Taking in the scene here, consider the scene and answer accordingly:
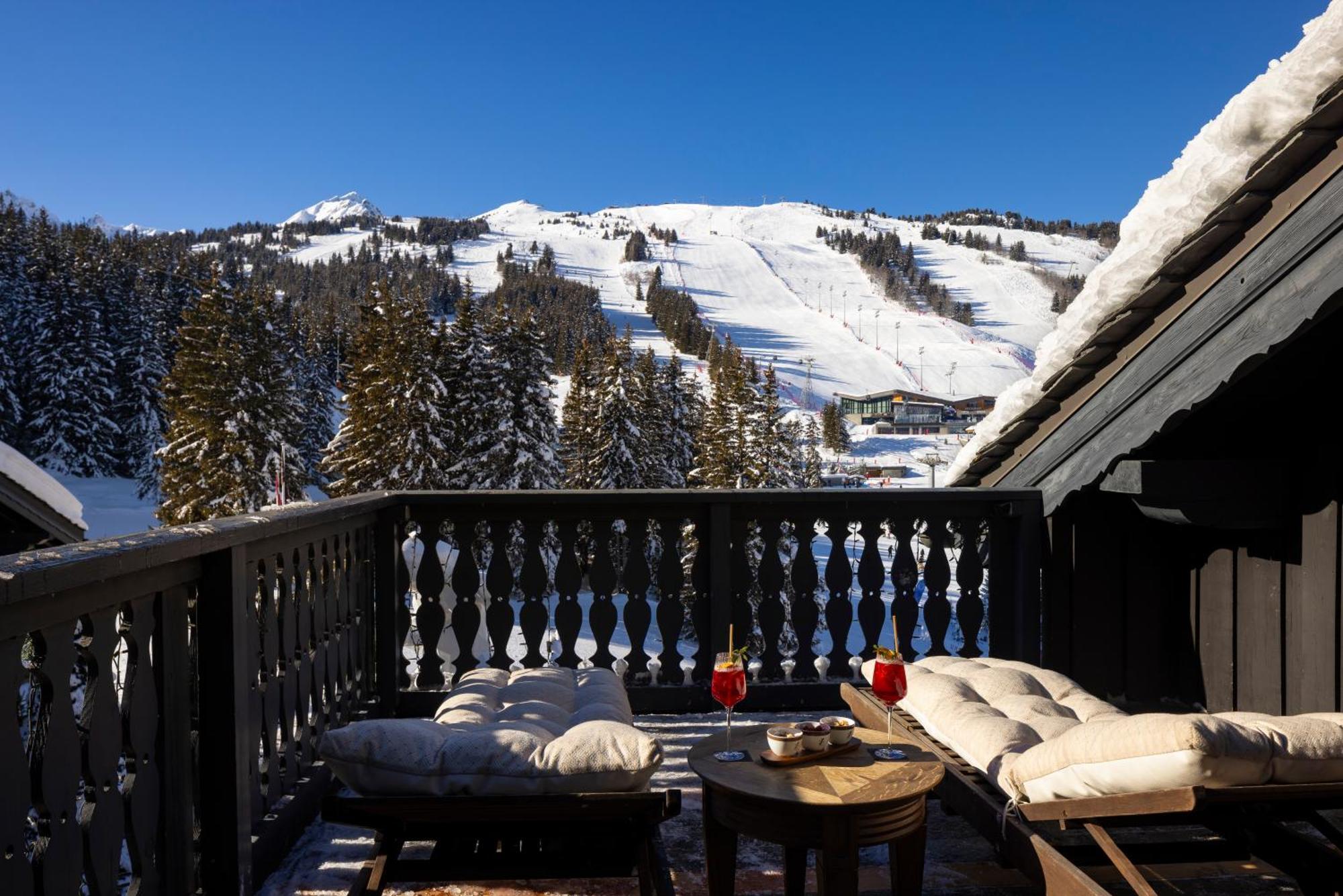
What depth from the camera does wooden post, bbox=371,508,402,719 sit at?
4.08m

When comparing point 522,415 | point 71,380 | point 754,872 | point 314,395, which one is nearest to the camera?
point 754,872

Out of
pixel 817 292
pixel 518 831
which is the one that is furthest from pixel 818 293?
pixel 518 831

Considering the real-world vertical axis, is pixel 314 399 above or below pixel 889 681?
above

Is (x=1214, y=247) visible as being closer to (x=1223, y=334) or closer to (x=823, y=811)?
(x=1223, y=334)

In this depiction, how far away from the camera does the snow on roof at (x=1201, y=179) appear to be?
7.80ft

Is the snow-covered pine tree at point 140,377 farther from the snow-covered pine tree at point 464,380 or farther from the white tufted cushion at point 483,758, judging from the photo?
the white tufted cushion at point 483,758

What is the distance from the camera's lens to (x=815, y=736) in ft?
7.39

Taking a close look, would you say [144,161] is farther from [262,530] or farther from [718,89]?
[262,530]

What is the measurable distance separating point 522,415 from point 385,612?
22766mm

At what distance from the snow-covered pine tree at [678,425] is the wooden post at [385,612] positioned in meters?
27.3

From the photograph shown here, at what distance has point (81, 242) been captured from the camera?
47.4m

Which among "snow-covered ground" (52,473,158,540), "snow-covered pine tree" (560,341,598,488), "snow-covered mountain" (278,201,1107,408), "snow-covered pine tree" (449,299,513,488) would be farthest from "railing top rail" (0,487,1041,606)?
"snow-covered mountain" (278,201,1107,408)

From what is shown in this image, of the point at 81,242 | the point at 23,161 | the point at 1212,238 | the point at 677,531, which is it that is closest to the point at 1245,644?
the point at 1212,238

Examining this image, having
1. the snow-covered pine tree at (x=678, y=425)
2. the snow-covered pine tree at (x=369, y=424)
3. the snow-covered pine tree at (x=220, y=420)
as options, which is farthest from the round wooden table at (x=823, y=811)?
the snow-covered pine tree at (x=678, y=425)
